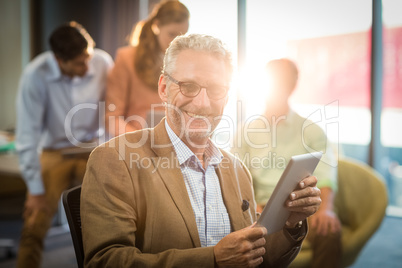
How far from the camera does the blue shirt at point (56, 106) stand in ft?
8.37

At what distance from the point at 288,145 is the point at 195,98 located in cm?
97

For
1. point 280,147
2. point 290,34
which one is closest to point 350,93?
point 290,34

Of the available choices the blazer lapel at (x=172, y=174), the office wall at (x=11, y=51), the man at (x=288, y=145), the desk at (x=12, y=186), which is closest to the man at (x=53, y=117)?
the desk at (x=12, y=186)

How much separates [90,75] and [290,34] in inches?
66.4

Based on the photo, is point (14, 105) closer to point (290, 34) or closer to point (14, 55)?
point (14, 55)

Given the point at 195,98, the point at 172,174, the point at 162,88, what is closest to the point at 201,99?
the point at 195,98

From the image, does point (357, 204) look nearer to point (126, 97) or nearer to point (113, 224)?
point (126, 97)

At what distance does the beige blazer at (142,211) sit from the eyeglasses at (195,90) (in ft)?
0.53

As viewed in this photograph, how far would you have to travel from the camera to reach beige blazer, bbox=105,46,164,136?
1987 mm

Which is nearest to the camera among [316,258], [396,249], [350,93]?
[316,258]

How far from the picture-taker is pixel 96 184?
3.71ft

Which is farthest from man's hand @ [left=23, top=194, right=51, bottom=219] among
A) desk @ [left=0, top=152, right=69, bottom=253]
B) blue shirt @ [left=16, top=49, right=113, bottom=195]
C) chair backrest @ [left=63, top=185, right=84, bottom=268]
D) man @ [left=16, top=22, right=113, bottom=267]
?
chair backrest @ [left=63, top=185, right=84, bottom=268]

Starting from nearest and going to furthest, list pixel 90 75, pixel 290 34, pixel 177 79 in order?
1. pixel 177 79
2. pixel 90 75
3. pixel 290 34

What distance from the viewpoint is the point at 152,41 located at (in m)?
2.14
